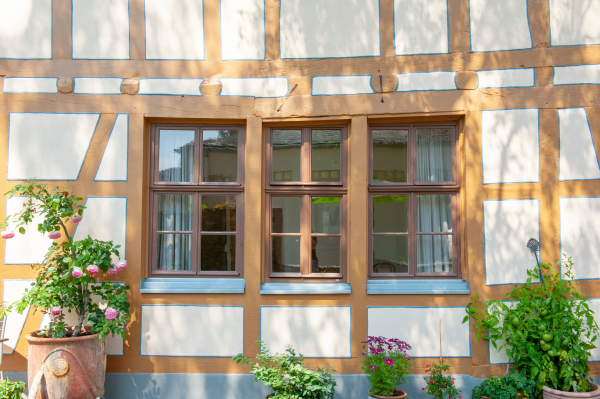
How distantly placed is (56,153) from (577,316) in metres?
5.50

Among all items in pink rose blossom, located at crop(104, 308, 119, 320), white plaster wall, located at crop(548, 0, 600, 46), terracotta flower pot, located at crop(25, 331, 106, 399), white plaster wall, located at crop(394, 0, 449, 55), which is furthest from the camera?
white plaster wall, located at crop(394, 0, 449, 55)

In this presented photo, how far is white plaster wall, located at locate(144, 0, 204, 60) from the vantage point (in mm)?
4895

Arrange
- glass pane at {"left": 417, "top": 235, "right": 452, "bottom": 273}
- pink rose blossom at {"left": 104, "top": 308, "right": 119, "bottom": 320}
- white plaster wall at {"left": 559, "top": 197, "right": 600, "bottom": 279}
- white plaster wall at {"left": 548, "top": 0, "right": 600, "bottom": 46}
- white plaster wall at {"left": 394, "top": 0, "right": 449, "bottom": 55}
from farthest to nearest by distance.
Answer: glass pane at {"left": 417, "top": 235, "right": 452, "bottom": 273} → white plaster wall at {"left": 394, "top": 0, "right": 449, "bottom": 55} → white plaster wall at {"left": 548, "top": 0, "right": 600, "bottom": 46} → white plaster wall at {"left": 559, "top": 197, "right": 600, "bottom": 279} → pink rose blossom at {"left": 104, "top": 308, "right": 119, "bottom": 320}

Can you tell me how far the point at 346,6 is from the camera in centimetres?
490

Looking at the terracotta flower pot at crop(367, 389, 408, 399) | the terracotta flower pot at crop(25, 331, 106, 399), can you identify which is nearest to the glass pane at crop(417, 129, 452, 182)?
the terracotta flower pot at crop(367, 389, 408, 399)

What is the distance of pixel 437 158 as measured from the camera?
501 cm

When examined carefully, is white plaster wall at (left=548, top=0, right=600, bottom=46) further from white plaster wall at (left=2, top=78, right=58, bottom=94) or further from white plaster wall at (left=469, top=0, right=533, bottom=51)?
white plaster wall at (left=2, top=78, right=58, bottom=94)

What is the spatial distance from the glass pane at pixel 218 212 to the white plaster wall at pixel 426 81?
2.20 m

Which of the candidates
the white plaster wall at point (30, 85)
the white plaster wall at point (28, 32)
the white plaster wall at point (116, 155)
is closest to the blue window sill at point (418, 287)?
the white plaster wall at point (116, 155)

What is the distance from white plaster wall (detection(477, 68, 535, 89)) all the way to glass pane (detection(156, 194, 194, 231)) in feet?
11.2

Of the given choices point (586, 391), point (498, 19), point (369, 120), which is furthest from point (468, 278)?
point (498, 19)

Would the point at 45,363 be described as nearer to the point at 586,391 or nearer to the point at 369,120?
the point at 369,120

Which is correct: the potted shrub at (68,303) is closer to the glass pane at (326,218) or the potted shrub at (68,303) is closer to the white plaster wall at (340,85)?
the glass pane at (326,218)

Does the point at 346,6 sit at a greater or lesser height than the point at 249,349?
greater
